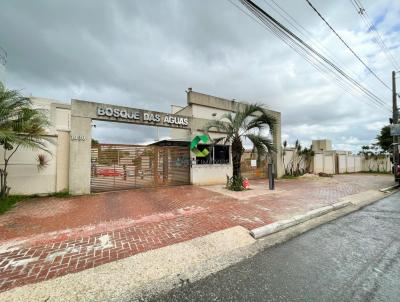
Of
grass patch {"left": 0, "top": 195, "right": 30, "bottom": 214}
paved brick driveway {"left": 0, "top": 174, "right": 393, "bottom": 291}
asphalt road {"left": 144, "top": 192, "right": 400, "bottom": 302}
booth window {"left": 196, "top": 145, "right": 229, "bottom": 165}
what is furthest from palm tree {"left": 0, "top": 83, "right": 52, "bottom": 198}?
booth window {"left": 196, "top": 145, "right": 229, "bottom": 165}

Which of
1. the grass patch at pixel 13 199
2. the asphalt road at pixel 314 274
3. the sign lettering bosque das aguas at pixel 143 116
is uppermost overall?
the sign lettering bosque das aguas at pixel 143 116

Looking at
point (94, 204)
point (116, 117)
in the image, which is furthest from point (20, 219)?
point (116, 117)

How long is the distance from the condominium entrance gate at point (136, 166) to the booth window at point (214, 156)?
3.05 feet

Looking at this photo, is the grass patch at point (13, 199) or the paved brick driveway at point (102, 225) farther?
the grass patch at point (13, 199)

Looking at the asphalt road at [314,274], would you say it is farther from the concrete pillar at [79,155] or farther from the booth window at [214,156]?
the booth window at [214,156]

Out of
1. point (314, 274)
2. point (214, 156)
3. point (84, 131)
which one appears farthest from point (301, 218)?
point (84, 131)

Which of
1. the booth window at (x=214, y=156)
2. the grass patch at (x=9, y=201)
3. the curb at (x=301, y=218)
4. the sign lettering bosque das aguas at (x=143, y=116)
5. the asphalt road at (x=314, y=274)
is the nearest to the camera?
the asphalt road at (x=314, y=274)

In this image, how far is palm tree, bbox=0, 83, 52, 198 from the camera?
648 cm

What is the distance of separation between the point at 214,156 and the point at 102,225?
908 centimetres

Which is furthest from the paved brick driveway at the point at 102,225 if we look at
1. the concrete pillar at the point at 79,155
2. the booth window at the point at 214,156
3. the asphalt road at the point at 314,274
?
the booth window at the point at 214,156

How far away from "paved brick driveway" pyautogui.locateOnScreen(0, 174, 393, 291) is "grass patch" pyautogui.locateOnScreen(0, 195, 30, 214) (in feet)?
0.90

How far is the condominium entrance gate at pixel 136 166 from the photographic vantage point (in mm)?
9688

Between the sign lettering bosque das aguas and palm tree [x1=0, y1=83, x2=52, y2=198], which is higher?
the sign lettering bosque das aguas

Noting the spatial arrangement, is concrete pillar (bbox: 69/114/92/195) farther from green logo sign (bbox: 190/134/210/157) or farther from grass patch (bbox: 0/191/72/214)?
green logo sign (bbox: 190/134/210/157)
